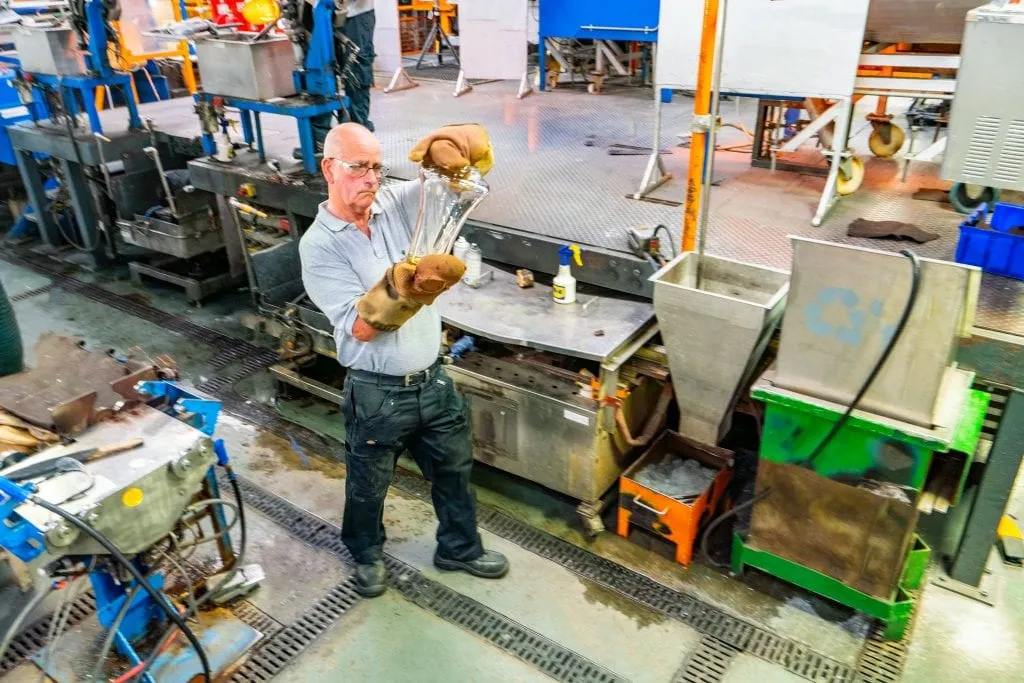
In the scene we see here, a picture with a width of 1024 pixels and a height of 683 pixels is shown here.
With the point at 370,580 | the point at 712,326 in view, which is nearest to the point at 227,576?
the point at 370,580

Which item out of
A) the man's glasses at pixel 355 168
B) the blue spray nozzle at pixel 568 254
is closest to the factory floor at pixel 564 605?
the blue spray nozzle at pixel 568 254

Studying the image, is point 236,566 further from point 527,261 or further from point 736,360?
point 736,360

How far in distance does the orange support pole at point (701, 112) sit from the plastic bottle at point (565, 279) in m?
0.46

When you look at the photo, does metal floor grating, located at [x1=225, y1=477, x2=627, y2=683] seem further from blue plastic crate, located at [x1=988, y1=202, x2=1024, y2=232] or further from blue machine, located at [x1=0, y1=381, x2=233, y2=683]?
blue plastic crate, located at [x1=988, y1=202, x2=1024, y2=232]

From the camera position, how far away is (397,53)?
6.64 meters

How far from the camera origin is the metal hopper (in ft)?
7.72

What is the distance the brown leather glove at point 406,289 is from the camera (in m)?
1.77

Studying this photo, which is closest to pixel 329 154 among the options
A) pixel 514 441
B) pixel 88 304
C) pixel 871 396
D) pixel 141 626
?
pixel 514 441

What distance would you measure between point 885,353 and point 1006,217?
0.80 m

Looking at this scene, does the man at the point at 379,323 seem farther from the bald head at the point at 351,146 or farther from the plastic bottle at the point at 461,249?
the plastic bottle at the point at 461,249

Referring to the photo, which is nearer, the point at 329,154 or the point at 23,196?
Answer: the point at 329,154

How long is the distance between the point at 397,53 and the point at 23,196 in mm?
3560

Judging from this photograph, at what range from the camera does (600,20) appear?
5488 mm

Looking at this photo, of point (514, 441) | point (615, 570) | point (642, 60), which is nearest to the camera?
point (615, 570)
